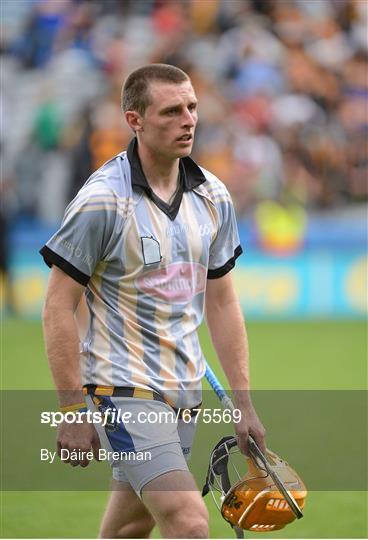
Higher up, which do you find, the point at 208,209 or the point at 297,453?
the point at 208,209

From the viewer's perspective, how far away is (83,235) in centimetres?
438

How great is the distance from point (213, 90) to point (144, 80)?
44.0ft

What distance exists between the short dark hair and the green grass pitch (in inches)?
96.6

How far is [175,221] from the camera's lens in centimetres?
462

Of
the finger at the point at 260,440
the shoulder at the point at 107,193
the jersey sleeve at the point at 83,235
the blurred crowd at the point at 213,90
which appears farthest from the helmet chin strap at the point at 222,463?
the blurred crowd at the point at 213,90

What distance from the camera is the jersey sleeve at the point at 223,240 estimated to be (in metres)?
4.79

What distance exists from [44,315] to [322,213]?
1306 centimetres

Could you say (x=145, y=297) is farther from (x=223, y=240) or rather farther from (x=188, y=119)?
(x=188, y=119)

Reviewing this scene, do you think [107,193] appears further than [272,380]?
No

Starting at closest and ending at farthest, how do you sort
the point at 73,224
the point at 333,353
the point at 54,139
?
the point at 73,224 < the point at 333,353 < the point at 54,139

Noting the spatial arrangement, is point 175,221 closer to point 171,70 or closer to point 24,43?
point 171,70

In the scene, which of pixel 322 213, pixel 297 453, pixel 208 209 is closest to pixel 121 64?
pixel 322 213

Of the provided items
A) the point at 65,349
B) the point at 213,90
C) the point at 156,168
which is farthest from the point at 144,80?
the point at 213,90

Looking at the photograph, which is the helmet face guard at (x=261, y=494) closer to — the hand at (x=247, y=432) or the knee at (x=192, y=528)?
the hand at (x=247, y=432)
